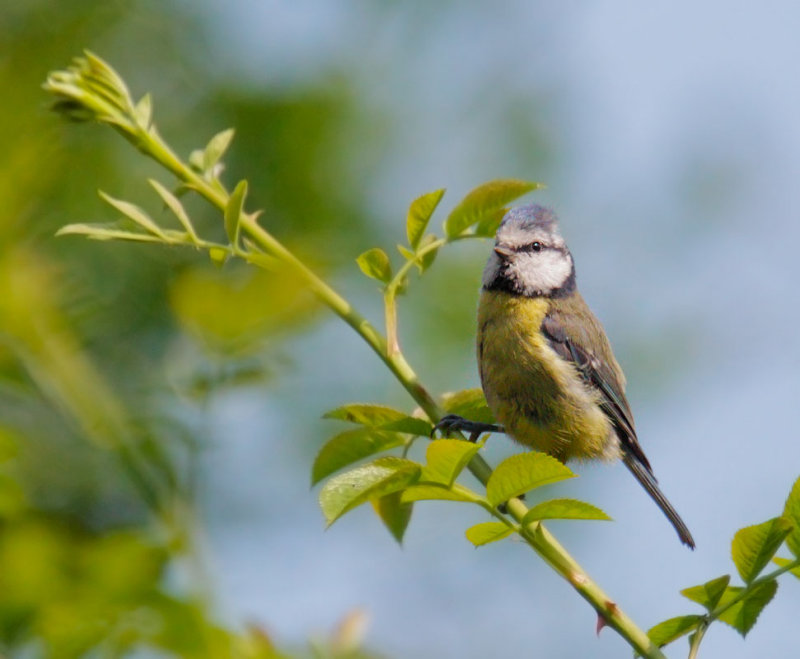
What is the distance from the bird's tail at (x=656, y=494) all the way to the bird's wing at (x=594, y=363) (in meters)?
0.02

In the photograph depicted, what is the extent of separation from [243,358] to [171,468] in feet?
0.57

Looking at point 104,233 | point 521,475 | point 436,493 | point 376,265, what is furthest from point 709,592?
point 104,233

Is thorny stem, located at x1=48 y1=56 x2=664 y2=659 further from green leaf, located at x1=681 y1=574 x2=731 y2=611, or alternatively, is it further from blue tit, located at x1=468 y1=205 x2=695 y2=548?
blue tit, located at x1=468 y1=205 x2=695 y2=548

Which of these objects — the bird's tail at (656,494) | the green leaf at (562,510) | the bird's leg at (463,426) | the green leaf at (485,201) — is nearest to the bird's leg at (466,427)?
the bird's leg at (463,426)

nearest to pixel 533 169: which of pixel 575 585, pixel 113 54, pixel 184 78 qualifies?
pixel 184 78

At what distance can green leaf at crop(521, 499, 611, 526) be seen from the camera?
5.07ft

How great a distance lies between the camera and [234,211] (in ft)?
5.80

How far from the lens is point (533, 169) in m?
6.16

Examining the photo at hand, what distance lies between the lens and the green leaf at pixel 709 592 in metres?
1.58

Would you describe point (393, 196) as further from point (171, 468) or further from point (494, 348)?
point (171, 468)

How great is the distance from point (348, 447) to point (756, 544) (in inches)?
28.2

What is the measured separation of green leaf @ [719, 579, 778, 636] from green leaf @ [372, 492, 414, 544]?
583 millimetres

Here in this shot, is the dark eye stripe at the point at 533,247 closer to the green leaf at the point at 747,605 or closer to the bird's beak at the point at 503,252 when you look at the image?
the bird's beak at the point at 503,252

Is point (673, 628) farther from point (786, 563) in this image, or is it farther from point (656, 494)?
point (656, 494)
